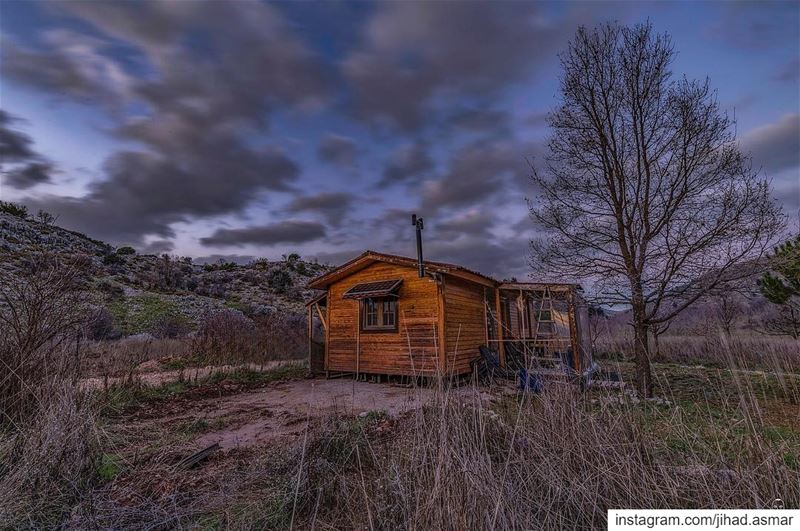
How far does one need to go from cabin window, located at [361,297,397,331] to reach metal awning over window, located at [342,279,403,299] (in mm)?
616

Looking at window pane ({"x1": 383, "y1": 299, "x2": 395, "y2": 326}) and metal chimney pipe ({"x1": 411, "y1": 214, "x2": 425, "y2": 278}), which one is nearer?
metal chimney pipe ({"x1": 411, "y1": 214, "x2": 425, "y2": 278})

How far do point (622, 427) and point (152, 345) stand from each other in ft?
75.0

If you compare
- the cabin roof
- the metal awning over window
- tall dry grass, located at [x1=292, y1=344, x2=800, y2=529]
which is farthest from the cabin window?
tall dry grass, located at [x1=292, y1=344, x2=800, y2=529]

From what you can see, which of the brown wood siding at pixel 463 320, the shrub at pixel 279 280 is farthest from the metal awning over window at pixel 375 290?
the shrub at pixel 279 280

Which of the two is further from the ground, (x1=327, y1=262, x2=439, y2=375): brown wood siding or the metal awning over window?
the metal awning over window

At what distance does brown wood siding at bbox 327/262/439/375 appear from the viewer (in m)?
12.2

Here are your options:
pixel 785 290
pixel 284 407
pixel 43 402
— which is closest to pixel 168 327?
pixel 284 407

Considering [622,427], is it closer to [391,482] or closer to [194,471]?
[391,482]

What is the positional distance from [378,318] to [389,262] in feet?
7.06

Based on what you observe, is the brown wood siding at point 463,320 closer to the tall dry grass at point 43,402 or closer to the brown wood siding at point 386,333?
the brown wood siding at point 386,333

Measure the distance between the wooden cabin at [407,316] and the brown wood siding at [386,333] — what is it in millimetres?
29

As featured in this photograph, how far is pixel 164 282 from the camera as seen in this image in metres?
36.3

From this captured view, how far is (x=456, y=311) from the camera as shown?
12.5 meters

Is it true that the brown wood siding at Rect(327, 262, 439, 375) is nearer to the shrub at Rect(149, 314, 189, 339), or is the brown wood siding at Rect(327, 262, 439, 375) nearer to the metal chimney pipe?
the metal chimney pipe
